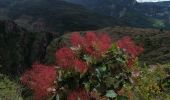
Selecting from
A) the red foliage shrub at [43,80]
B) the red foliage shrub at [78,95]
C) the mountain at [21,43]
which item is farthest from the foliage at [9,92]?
the mountain at [21,43]

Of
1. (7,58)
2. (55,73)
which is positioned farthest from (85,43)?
(7,58)

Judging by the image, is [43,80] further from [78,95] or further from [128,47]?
[128,47]

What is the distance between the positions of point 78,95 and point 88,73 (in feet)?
1.67

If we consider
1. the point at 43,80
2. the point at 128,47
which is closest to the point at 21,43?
the point at 128,47

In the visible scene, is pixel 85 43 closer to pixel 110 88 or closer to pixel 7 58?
pixel 110 88

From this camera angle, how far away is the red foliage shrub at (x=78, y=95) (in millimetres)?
10080

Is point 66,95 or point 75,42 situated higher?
point 75,42

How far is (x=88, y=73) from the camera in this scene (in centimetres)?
1027

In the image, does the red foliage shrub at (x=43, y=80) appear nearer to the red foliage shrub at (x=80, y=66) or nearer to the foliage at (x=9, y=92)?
the red foliage shrub at (x=80, y=66)

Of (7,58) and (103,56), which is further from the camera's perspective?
(7,58)

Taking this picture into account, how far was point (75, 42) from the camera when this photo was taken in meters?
10.5

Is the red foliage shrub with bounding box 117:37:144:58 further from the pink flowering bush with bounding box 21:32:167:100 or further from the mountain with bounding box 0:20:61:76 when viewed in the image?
the mountain with bounding box 0:20:61:76

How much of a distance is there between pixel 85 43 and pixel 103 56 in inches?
20.0

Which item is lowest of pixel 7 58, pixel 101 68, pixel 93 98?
pixel 7 58
